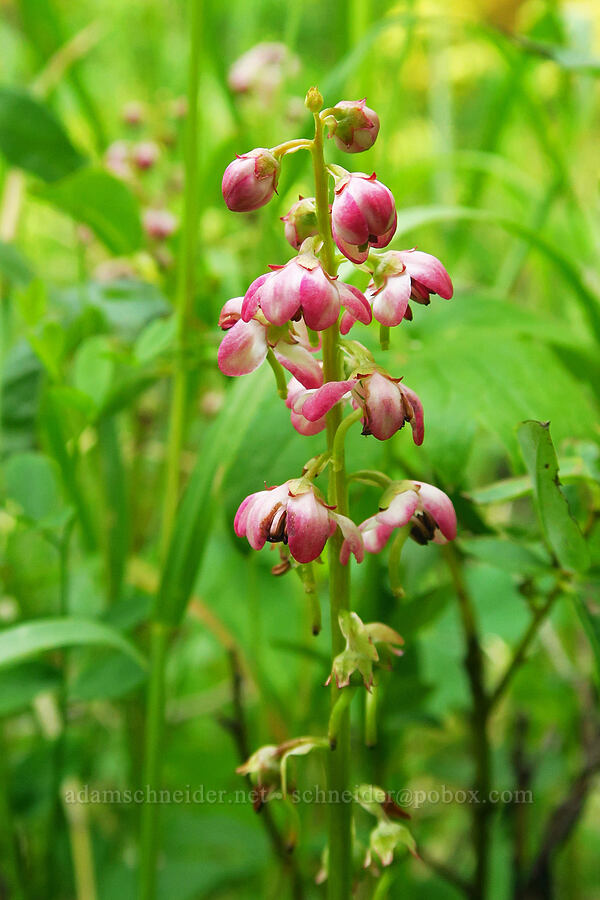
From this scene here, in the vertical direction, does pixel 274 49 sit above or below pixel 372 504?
above

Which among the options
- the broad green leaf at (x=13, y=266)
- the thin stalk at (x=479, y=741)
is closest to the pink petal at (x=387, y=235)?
the thin stalk at (x=479, y=741)

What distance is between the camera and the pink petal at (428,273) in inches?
14.9

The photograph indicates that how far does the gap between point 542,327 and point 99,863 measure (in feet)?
2.40

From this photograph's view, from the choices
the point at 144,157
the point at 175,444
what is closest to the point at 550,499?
the point at 175,444

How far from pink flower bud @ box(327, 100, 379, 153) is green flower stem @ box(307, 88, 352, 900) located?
1 centimetres

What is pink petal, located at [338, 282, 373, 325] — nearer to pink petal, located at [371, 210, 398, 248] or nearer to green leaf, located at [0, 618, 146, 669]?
pink petal, located at [371, 210, 398, 248]

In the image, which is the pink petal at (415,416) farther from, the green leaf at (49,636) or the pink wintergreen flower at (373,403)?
the green leaf at (49,636)

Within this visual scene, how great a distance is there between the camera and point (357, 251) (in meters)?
0.37

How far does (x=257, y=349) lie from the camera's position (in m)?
0.38

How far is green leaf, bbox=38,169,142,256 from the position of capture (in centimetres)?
80

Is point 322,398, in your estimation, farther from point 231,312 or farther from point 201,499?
point 201,499

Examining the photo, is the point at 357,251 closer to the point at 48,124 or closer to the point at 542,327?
the point at 542,327

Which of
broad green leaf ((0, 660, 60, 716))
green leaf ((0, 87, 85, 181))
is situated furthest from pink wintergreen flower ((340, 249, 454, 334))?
green leaf ((0, 87, 85, 181))

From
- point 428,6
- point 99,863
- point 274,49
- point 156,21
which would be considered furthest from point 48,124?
point 428,6
